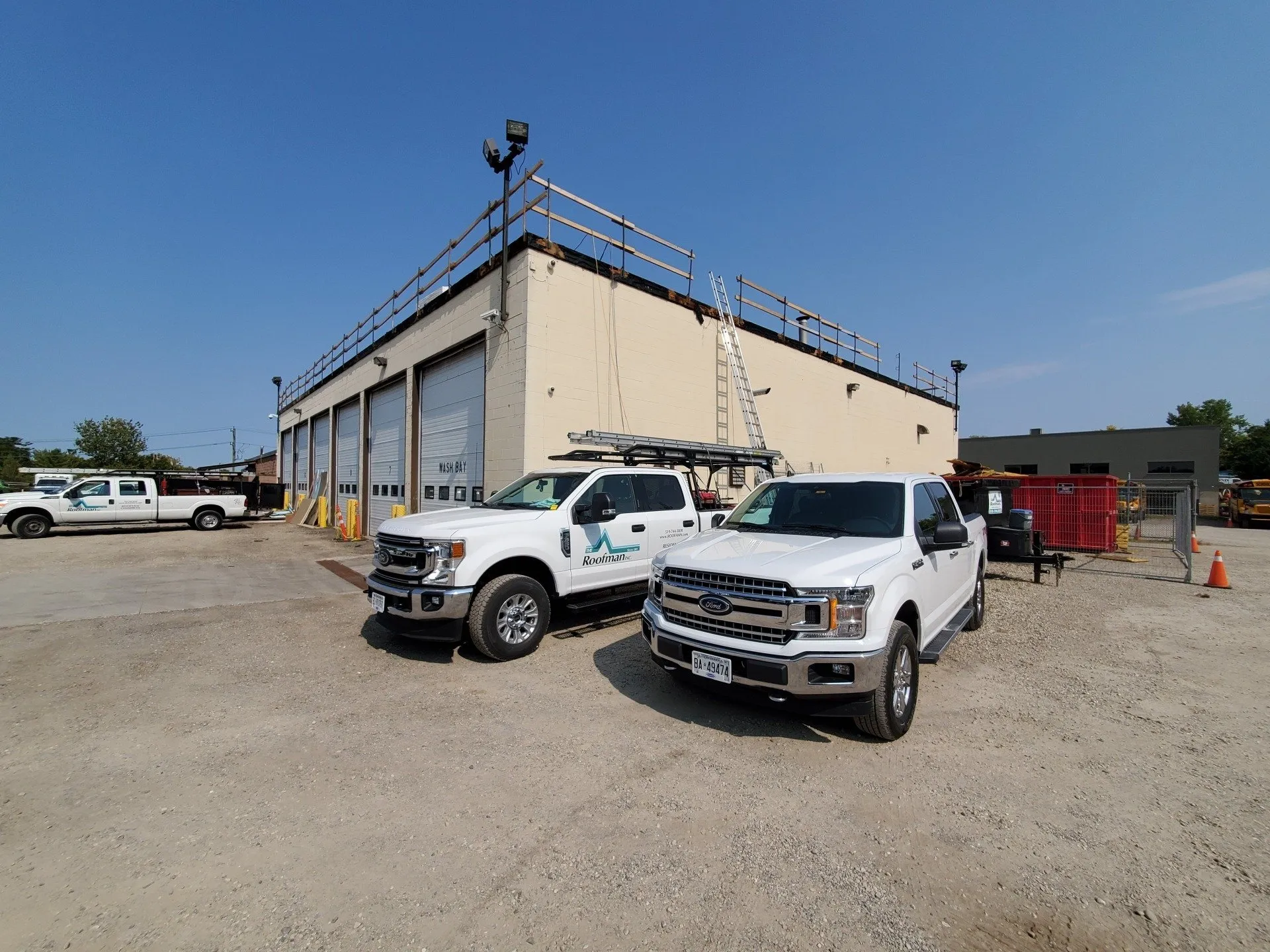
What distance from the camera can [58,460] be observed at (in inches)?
2415

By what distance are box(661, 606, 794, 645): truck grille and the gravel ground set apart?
71 cm

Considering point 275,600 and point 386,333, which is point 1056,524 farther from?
point 386,333

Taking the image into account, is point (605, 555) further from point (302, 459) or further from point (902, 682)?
point (302, 459)

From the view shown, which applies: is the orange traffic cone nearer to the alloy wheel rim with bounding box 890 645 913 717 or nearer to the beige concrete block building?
the beige concrete block building

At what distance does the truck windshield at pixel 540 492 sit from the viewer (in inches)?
255

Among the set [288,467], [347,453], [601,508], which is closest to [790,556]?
[601,508]

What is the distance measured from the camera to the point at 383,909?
7.57 ft

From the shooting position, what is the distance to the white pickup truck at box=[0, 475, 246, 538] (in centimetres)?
1691

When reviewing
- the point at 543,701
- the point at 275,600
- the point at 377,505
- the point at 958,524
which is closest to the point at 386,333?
the point at 377,505

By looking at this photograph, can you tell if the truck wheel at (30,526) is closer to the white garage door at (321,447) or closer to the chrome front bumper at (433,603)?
the white garage door at (321,447)

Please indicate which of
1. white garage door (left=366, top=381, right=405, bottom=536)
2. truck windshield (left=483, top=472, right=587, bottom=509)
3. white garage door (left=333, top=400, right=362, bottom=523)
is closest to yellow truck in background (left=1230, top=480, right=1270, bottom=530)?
truck windshield (left=483, top=472, right=587, bottom=509)

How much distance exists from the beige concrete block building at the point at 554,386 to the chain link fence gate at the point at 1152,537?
23.7 feet

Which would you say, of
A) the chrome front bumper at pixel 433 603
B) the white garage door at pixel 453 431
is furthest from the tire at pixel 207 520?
the chrome front bumper at pixel 433 603

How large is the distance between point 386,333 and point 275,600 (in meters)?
11.3
